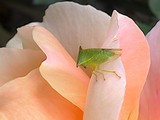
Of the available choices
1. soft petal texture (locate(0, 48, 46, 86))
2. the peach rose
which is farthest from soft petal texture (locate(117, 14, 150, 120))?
soft petal texture (locate(0, 48, 46, 86))

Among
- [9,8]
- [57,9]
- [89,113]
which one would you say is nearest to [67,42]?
[57,9]

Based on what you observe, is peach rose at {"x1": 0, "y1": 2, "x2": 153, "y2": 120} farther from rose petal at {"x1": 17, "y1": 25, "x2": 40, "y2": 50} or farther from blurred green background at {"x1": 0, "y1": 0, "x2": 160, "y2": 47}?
blurred green background at {"x1": 0, "y1": 0, "x2": 160, "y2": 47}

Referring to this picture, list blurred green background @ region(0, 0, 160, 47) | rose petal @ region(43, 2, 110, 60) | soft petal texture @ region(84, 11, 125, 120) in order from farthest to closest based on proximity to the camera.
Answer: blurred green background @ region(0, 0, 160, 47), rose petal @ region(43, 2, 110, 60), soft petal texture @ region(84, 11, 125, 120)

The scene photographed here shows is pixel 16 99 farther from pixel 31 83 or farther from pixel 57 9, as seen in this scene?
pixel 57 9

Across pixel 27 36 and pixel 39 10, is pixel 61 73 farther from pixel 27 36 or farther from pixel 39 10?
pixel 39 10

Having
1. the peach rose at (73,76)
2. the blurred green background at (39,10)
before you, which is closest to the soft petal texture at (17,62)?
the peach rose at (73,76)

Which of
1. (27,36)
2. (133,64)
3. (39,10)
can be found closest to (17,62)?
(27,36)
